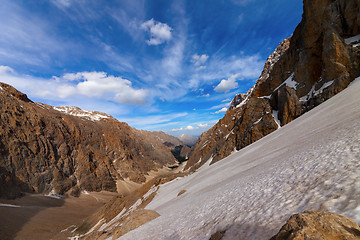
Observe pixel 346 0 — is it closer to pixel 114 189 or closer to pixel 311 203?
pixel 311 203

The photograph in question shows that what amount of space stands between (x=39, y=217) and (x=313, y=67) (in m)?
85.9

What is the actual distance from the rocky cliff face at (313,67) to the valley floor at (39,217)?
5582 cm

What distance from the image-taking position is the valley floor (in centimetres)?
3859

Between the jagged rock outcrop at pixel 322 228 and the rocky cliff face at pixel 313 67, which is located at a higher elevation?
the rocky cliff face at pixel 313 67

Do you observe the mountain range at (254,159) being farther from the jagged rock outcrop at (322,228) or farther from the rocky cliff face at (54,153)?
the rocky cliff face at (54,153)

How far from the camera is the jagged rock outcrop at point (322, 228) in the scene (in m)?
1.87

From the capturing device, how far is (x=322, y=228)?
1.96m

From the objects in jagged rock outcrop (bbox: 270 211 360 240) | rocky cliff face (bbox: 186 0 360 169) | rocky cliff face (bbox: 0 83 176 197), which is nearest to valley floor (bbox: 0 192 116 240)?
rocky cliff face (bbox: 0 83 176 197)

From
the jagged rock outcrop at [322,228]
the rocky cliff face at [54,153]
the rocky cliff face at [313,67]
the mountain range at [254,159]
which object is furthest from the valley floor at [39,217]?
the rocky cliff face at [313,67]

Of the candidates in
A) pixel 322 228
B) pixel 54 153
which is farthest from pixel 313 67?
pixel 54 153

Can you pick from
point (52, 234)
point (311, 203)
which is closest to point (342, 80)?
point (311, 203)

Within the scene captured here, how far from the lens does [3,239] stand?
3412 centimetres

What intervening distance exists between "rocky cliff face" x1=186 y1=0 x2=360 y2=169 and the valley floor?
55.8 meters

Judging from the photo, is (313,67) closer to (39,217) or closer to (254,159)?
(254,159)
